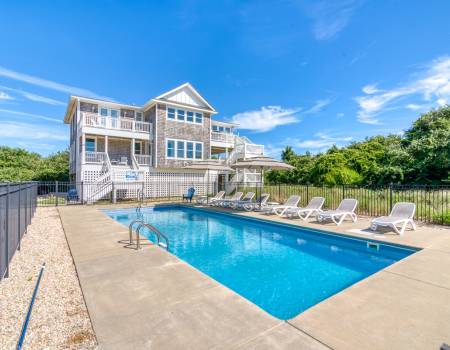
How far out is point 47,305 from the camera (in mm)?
3291

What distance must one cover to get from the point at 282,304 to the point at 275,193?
13.1 meters

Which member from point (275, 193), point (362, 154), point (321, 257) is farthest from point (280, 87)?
point (321, 257)

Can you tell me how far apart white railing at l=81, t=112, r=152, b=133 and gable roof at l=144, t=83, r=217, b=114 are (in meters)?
2.05

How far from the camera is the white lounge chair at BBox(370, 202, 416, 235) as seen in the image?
7.55 meters

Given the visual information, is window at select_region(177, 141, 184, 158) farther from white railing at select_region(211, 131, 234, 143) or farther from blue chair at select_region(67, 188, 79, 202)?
blue chair at select_region(67, 188, 79, 202)

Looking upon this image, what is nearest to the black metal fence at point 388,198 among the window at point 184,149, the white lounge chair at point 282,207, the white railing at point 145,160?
the white lounge chair at point 282,207

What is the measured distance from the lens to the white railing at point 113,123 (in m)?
18.1

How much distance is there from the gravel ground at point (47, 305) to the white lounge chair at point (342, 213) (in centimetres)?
845

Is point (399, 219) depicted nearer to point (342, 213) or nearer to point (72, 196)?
point (342, 213)

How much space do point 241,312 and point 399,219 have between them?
7.32 metres

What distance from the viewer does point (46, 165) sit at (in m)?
29.2

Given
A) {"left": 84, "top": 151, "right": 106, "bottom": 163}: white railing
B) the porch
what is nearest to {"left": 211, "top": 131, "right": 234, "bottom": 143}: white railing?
the porch

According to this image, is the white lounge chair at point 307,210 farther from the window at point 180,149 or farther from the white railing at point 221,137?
the white railing at point 221,137

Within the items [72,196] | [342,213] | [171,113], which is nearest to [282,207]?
[342,213]
